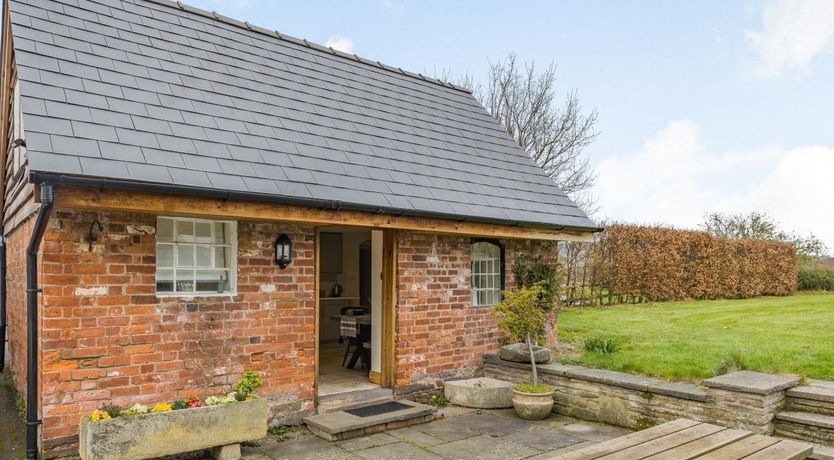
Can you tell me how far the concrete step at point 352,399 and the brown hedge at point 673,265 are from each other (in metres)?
10.1

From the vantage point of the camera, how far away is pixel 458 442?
5.74m

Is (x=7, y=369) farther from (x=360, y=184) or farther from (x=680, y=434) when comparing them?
(x=680, y=434)

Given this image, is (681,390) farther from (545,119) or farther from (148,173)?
(545,119)

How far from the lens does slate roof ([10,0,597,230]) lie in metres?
5.16

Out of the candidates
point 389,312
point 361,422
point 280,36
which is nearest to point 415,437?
point 361,422

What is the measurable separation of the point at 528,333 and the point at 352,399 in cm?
238

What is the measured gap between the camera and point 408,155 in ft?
26.7

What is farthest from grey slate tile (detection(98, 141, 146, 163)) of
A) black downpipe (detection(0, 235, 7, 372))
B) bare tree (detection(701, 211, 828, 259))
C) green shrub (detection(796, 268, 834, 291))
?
bare tree (detection(701, 211, 828, 259))

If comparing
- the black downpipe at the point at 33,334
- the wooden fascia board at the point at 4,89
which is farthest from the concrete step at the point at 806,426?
the wooden fascia board at the point at 4,89

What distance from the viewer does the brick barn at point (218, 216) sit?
4.84m

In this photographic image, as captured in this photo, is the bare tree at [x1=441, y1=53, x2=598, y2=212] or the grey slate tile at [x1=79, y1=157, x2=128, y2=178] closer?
the grey slate tile at [x1=79, y1=157, x2=128, y2=178]

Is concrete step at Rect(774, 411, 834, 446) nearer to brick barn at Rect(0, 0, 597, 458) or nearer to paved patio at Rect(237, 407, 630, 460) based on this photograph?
paved patio at Rect(237, 407, 630, 460)

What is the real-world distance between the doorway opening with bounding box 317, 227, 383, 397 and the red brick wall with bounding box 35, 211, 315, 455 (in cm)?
114

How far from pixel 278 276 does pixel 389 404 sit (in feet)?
6.97
